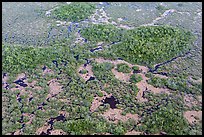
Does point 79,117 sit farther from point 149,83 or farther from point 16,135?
point 149,83

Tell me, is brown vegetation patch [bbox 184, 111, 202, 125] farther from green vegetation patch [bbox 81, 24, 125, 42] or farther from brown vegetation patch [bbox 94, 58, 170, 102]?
green vegetation patch [bbox 81, 24, 125, 42]

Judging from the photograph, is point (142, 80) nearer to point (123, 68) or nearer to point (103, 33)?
point (123, 68)

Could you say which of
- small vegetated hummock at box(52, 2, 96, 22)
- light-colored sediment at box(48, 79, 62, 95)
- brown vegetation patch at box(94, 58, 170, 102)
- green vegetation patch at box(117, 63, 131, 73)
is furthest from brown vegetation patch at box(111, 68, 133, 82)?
small vegetated hummock at box(52, 2, 96, 22)

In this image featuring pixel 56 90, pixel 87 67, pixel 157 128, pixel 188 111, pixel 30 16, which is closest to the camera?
pixel 157 128

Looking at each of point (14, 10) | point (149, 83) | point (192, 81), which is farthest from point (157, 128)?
point (14, 10)

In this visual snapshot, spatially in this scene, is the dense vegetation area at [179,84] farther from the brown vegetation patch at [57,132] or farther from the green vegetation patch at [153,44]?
the brown vegetation patch at [57,132]

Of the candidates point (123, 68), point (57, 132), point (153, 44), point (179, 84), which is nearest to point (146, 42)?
point (153, 44)

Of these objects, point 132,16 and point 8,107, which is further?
point 132,16
